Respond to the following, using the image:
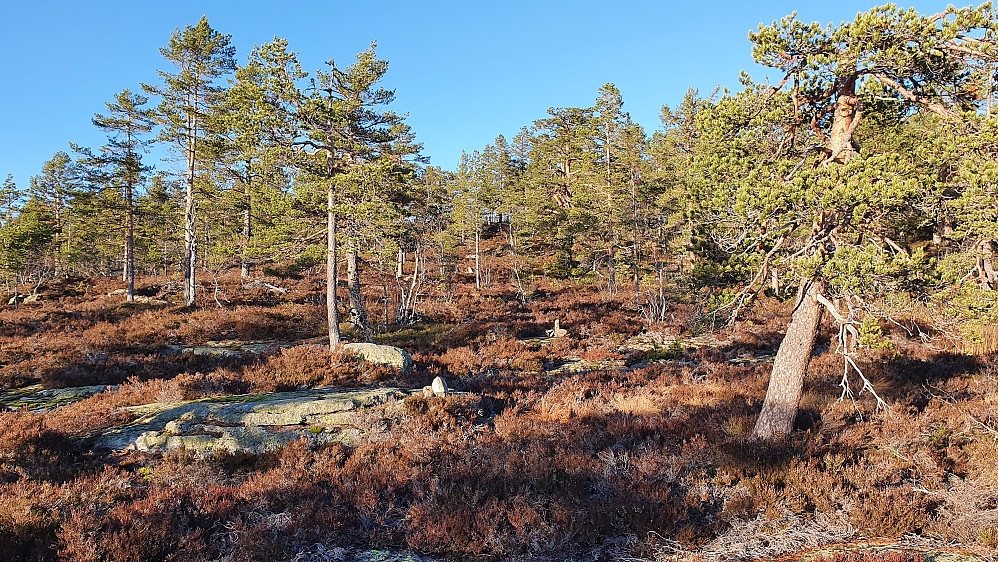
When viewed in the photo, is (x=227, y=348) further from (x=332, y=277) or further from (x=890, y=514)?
(x=890, y=514)

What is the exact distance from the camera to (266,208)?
56.5 ft

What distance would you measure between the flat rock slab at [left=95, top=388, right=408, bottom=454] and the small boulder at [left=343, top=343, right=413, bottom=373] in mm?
3161

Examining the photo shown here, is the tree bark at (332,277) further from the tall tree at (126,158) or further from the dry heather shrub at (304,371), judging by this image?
the tall tree at (126,158)

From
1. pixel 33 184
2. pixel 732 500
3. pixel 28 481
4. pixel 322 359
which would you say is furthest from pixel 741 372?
pixel 33 184

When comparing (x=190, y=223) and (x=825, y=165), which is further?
(x=190, y=223)

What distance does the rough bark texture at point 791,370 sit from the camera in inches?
276

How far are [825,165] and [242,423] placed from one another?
33.6 ft

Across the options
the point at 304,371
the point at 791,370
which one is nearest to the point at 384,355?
the point at 304,371

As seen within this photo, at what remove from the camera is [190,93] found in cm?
2511

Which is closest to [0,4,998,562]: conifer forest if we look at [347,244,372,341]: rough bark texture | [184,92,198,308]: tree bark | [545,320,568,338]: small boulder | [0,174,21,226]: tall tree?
[347,244,372,341]: rough bark texture

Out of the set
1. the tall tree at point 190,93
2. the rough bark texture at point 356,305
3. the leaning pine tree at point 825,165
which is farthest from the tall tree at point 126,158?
the leaning pine tree at point 825,165

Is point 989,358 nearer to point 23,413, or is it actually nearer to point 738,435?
point 738,435

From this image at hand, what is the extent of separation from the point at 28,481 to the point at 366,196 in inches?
424

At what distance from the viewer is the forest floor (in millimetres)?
5184
